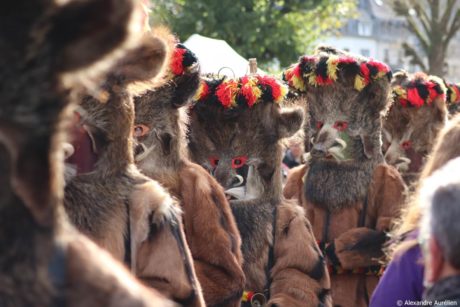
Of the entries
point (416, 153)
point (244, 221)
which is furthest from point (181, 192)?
point (416, 153)

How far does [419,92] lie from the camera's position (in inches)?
263

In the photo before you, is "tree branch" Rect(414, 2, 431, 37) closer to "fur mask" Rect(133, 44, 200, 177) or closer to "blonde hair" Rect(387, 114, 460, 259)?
"fur mask" Rect(133, 44, 200, 177)

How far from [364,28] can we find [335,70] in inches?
1934

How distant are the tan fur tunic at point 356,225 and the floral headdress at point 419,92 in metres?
1.37

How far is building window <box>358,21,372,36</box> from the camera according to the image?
174ft

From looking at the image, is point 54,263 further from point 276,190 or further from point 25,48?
point 276,190

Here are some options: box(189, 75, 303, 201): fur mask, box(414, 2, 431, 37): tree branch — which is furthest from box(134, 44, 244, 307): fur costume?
box(414, 2, 431, 37): tree branch

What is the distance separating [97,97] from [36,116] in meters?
1.55

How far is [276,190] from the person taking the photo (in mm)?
4633

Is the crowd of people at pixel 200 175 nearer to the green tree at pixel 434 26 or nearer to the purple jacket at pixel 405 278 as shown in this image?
the purple jacket at pixel 405 278

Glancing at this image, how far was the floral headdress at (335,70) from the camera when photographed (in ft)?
18.3

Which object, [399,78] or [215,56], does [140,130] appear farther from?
[215,56]

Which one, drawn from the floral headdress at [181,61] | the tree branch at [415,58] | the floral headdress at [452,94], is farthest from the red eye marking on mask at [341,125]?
the tree branch at [415,58]

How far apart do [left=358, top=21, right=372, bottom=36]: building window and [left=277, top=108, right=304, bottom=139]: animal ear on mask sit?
162 ft
